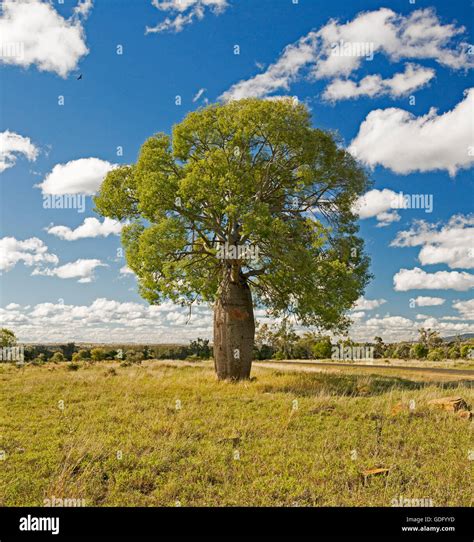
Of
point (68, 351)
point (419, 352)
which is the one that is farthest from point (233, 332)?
point (68, 351)

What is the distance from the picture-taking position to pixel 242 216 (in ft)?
55.2

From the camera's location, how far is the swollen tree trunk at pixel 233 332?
1962cm

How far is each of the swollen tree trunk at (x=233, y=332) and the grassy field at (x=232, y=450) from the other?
4707mm

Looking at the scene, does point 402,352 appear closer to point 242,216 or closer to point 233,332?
point 233,332

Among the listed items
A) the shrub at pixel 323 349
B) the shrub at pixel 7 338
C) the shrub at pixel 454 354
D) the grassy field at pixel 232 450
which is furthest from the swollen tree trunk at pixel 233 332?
the shrub at pixel 7 338

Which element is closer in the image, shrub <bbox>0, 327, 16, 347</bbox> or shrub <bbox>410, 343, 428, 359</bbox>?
shrub <bbox>410, 343, 428, 359</bbox>

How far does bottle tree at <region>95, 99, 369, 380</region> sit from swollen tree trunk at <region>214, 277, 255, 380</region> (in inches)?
1.7

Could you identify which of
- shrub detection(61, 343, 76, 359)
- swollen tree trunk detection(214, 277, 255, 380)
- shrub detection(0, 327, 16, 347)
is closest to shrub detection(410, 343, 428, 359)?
shrub detection(61, 343, 76, 359)

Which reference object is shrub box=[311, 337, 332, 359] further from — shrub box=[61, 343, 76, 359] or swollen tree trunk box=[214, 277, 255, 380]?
swollen tree trunk box=[214, 277, 255, 380]

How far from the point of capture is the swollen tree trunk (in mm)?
19625

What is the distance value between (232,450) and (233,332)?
1105 centimetres

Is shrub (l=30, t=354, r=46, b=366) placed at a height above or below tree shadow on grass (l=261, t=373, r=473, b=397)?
below

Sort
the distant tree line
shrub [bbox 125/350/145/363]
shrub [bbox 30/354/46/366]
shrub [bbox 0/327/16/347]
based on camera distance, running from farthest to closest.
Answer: shrub [bbox 0/327/16/347] < the distant tree line < shrub [bbox 125/350/145/363] < shrub [bbox 30/354/46/366]
